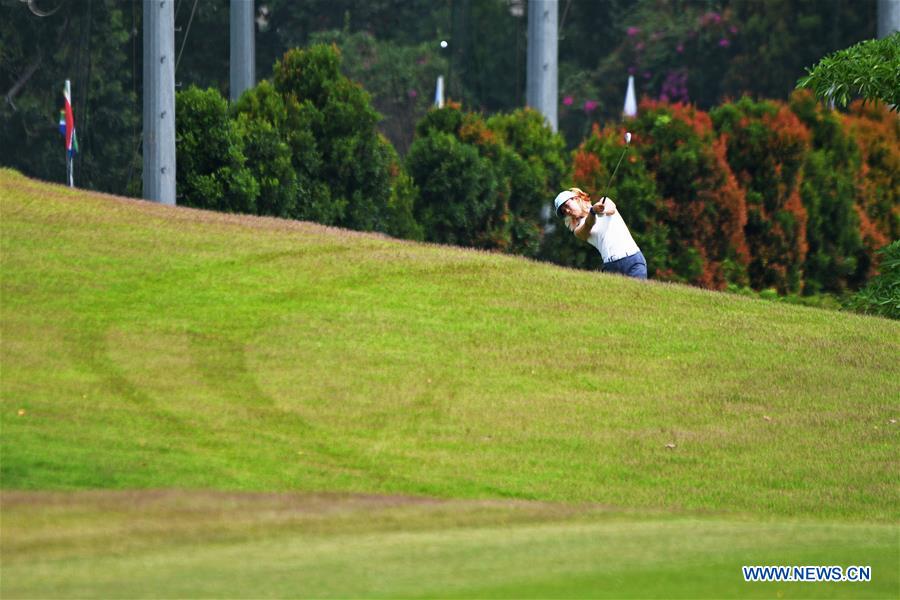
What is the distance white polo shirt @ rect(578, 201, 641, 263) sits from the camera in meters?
14.4

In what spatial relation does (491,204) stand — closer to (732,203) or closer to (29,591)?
(732,203)

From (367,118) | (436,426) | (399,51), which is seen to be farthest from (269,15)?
(436,426)

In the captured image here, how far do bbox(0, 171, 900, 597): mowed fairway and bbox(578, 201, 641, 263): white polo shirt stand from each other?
630 millimetres

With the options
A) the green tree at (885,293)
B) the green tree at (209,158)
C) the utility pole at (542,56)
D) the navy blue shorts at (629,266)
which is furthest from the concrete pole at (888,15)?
the navy blue shorts at (629,266)

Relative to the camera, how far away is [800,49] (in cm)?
4259

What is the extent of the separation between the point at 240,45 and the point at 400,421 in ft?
43.3

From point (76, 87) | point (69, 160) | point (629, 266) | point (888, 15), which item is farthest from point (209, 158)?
point (888, 15)

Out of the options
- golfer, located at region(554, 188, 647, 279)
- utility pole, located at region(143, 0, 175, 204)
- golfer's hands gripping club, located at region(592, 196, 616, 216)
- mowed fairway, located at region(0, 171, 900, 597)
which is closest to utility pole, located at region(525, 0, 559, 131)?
utility pole, located at region(143, 0, 175, 204)

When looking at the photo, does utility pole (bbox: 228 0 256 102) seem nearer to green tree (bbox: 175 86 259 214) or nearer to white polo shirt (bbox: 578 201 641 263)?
green tree (bbox: 175 86 259 214)

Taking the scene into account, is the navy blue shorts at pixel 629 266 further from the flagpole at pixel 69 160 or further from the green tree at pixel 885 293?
the flagpole at pixel 69 160

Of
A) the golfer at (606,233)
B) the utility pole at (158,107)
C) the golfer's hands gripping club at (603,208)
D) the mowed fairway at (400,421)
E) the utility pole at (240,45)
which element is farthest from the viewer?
the utility pole at (240,45)

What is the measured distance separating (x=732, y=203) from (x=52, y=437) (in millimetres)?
11700

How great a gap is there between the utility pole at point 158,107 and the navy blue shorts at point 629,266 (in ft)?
17.8

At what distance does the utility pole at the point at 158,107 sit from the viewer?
57.6 ft
